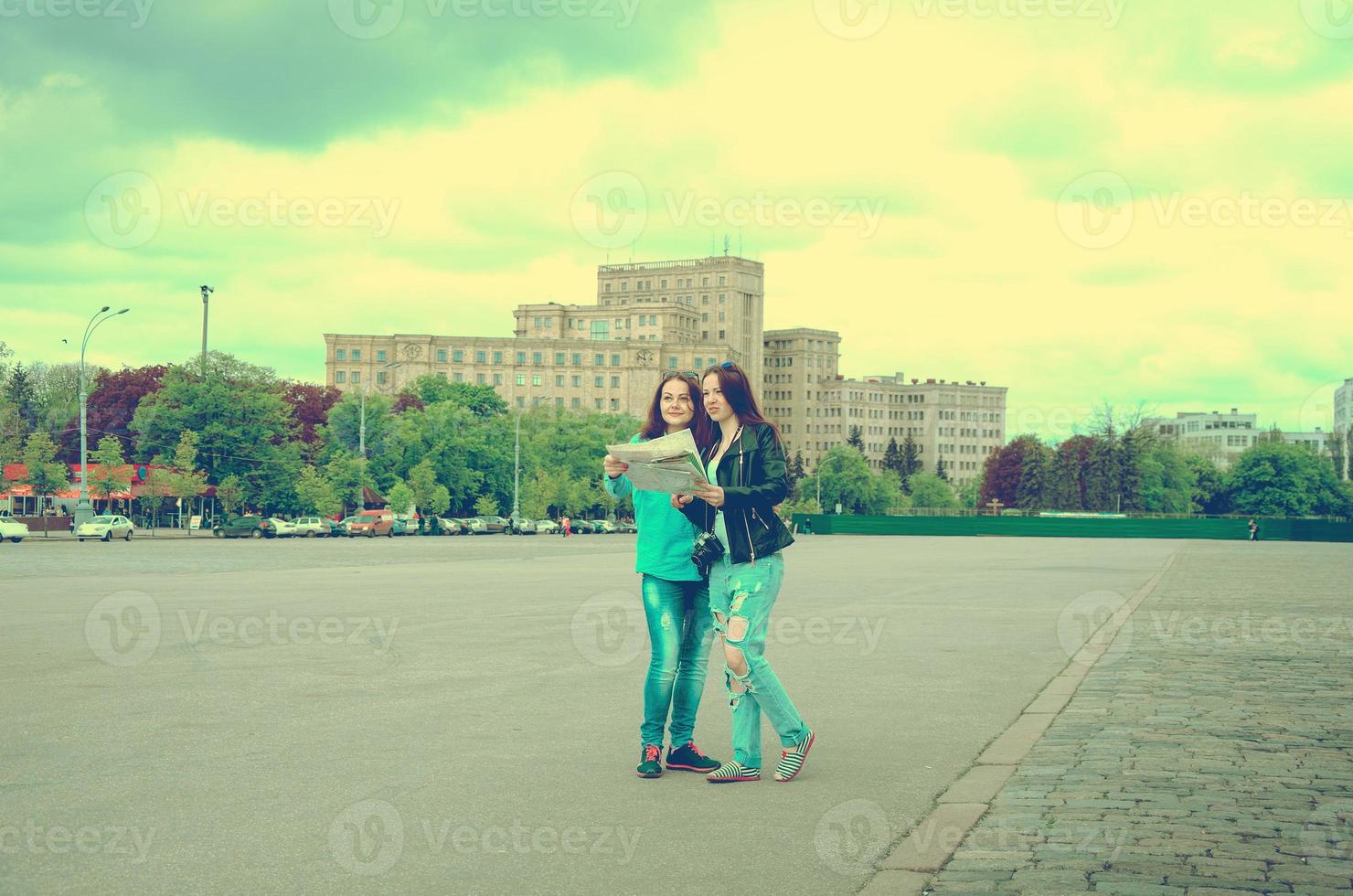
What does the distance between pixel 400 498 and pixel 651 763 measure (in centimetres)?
7669

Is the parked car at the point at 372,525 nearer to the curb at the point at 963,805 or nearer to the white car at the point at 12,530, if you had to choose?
the white car at the point at 12,530

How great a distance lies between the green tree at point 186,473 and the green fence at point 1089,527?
45483mm

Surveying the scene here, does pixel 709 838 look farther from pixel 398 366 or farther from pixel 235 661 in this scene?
pixel 398 366

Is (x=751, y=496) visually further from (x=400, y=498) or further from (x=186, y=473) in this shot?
(x=400, y=498)

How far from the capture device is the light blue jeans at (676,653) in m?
6.80

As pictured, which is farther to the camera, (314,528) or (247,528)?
(314,528)

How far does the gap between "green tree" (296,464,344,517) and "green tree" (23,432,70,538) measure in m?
12.7

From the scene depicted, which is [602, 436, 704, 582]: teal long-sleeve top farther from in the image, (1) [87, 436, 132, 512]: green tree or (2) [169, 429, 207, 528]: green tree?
(2) [169, 429, 207, 528]: green tree

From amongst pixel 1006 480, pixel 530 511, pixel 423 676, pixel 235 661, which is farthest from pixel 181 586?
pixel 1006 480

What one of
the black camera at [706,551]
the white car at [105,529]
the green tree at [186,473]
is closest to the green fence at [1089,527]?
the green tree at [186,473]

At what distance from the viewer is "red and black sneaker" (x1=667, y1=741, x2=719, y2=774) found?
694 cm

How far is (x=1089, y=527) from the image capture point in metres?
93.9

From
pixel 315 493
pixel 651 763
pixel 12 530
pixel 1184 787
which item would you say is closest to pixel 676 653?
pixel 651 763

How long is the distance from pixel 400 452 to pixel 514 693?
79.2 metres
